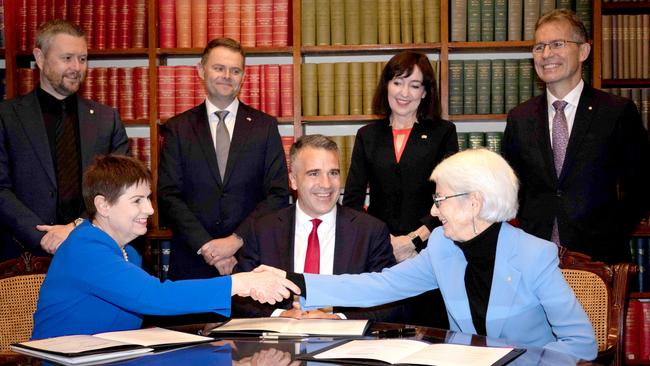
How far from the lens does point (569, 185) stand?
3.49 meters

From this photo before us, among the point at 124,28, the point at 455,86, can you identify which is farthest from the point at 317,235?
the point at 124,28

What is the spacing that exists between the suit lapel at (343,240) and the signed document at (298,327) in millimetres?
583

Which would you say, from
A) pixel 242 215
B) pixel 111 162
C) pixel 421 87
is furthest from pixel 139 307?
pixel 421 87

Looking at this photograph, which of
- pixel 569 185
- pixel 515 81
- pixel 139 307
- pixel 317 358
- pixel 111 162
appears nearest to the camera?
pixel 317 358

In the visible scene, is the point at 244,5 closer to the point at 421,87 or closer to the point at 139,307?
the point at 421,87

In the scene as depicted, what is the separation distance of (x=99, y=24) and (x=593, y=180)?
3.14 metres

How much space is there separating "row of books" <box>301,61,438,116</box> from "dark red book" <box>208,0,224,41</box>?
1.92 ft

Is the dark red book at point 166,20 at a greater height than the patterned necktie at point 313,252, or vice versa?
the dark red book at point 166,20

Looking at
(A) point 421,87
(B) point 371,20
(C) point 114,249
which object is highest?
(B) point 371,20

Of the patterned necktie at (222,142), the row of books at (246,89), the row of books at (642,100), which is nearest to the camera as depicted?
the patterned necktie at (222,142)

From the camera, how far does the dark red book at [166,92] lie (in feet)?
15.9

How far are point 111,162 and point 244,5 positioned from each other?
2441 mm

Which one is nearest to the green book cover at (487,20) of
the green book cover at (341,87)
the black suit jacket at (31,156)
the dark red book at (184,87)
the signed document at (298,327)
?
the green book cover at (341,87)

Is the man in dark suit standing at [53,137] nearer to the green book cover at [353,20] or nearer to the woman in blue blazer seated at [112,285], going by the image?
the woman in blue blazer seated at [112,285]
